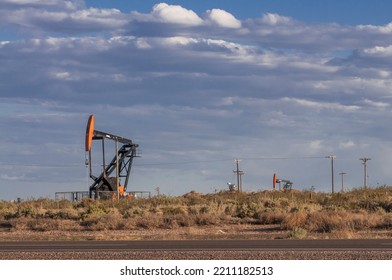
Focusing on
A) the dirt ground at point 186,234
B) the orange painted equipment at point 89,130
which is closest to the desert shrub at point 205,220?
the dirt ground at point 186,234

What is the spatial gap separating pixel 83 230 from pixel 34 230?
293 centimetres

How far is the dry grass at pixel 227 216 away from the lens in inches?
1553

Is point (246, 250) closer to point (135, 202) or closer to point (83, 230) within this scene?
point (83, 230)

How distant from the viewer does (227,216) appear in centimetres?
4719

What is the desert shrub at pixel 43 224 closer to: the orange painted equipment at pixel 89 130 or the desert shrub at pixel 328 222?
the desert shrub at pixel 328 222

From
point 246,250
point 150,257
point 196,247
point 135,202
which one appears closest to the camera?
point 150,257

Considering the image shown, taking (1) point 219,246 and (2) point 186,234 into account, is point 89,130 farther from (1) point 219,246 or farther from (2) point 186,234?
(1) point 219,246

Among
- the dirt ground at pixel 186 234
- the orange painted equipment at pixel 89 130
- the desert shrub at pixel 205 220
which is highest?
the orange painted equipment at pixel 89 130

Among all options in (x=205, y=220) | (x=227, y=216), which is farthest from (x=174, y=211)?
(x=205, y=220)

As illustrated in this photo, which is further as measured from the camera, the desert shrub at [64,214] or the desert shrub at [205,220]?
the desert shrub at [64,214]

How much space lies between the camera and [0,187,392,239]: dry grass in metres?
39.4

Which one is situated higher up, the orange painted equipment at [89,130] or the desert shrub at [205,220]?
the orange painted equipment at [89,130]

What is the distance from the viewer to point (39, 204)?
62.7 m
